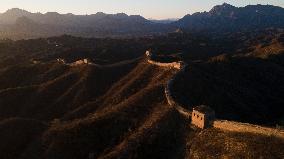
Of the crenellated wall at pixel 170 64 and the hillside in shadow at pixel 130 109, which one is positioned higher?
the crenellated wall at pixel 170 64

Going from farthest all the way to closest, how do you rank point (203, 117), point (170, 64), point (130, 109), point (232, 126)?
1. point (170, 64)
2. point (130, 109)
3. point (203, 117)
4. point (232, 126)

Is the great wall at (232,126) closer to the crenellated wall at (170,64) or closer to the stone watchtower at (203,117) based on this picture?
the stone watchtower at (203,117)

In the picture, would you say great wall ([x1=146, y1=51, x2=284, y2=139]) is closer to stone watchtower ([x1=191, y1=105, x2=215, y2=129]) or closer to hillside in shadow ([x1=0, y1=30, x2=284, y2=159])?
hillside in shadow ([x1=0, y1=30, x2=284, y2=159])

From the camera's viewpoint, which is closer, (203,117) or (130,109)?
(203,117)

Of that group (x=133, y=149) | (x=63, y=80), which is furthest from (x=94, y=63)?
(x=133, y=149)

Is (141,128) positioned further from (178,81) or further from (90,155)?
→ (178,81)

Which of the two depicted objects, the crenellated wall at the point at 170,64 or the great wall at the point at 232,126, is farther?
the crenellated wall at the point at 170,64

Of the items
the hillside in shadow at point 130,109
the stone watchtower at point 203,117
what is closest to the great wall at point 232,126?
the hillside in shadow at point 130,109

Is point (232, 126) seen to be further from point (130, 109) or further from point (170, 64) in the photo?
point (170, 64)

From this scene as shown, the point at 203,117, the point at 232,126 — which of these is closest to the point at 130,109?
the point at 203,117

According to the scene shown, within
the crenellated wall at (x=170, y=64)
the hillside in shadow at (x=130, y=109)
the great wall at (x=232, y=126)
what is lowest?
the hillside in shadow at (x=130, y=109)

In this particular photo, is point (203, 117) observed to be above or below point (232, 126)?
above
